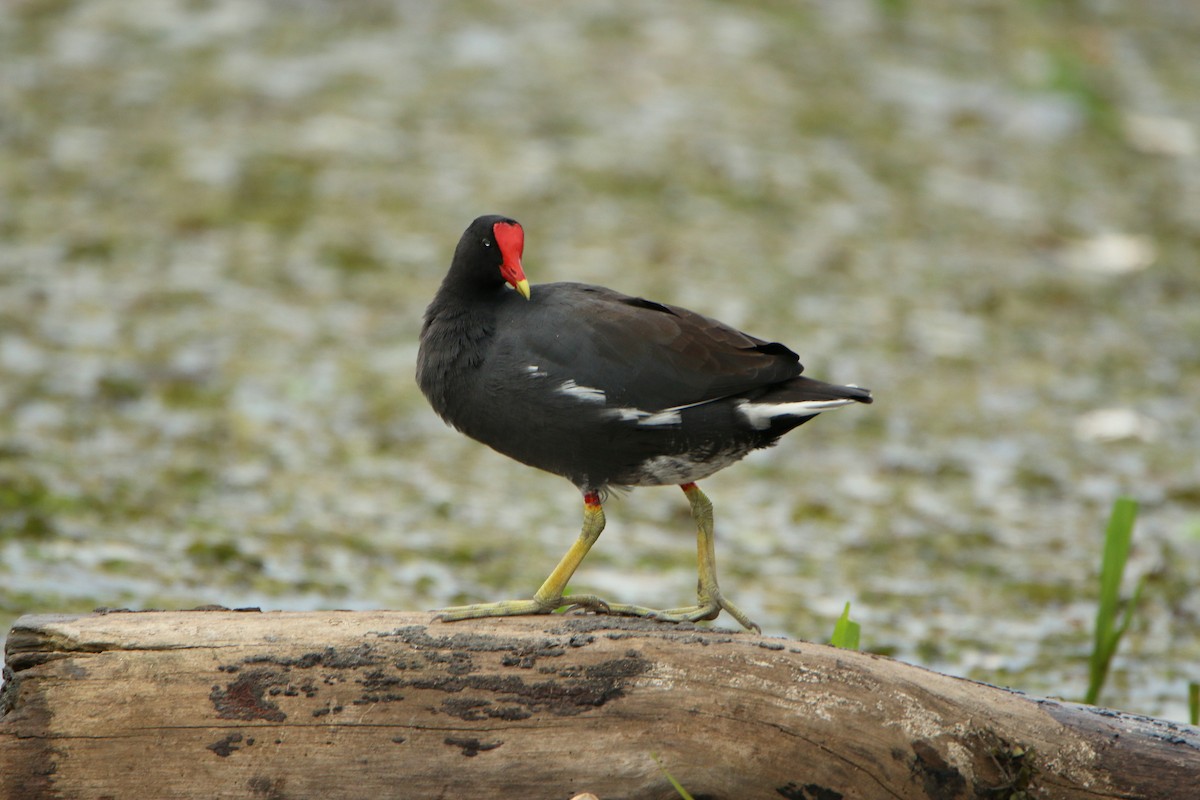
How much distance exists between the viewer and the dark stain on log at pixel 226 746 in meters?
3.08

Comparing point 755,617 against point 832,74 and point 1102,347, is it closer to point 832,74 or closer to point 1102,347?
point 1102,347

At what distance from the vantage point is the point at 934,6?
12.3 metres

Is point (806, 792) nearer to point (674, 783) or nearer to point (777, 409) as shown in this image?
point (674, 783)

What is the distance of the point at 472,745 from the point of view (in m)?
3.06

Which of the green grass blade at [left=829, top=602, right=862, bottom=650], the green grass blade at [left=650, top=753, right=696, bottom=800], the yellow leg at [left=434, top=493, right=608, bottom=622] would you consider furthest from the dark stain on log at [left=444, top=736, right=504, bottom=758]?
the green grass blade at [left=829, top=602, right=862, bottom=650]

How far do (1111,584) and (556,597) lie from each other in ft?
5.98

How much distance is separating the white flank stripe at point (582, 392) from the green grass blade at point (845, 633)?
33.7 inches

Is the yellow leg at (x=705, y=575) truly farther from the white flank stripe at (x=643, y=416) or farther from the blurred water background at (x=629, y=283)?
the blurred water background at (x=629, y=283)

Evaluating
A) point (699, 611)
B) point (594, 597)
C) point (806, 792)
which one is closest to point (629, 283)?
point (699, 611)

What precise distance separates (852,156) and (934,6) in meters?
3.20

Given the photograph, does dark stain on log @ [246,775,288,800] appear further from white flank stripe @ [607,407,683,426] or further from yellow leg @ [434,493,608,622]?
white flank stripe @ [607,407,683,426]

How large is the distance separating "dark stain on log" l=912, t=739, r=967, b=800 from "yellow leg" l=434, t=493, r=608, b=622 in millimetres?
969

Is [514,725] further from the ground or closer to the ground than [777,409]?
closer to the ground

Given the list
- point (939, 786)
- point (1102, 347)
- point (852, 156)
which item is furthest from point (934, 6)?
point (939, 786)
